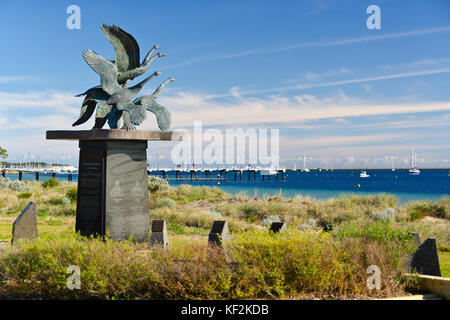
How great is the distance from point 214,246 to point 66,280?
2.85m

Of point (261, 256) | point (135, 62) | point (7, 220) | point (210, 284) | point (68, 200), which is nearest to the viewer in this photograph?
point (210, 284)

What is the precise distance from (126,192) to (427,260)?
7.63 metres

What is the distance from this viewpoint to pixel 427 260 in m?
8.29

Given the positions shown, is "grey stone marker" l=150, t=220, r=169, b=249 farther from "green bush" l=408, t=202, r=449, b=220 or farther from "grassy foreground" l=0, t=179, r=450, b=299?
"green bush" l=408, t=202, r=449, b=220

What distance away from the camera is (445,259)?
1180cm

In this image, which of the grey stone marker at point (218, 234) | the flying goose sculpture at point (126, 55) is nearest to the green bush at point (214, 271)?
the grey stone marker at point (218, 234)

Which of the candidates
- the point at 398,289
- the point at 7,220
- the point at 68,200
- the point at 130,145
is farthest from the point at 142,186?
the point at 68,200

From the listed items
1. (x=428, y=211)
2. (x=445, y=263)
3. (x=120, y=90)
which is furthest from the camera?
(x=428, y=211)

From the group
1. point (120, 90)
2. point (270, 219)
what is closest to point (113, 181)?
point (120, 90)

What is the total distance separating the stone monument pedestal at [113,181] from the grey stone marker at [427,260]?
6.81 m

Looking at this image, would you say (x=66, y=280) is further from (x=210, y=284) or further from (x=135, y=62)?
(x=135, y=62)

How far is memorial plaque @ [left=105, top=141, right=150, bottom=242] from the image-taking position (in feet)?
36.5

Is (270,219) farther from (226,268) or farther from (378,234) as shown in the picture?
(226,268)

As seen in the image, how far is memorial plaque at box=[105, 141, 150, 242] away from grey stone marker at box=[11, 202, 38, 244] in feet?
8.75
